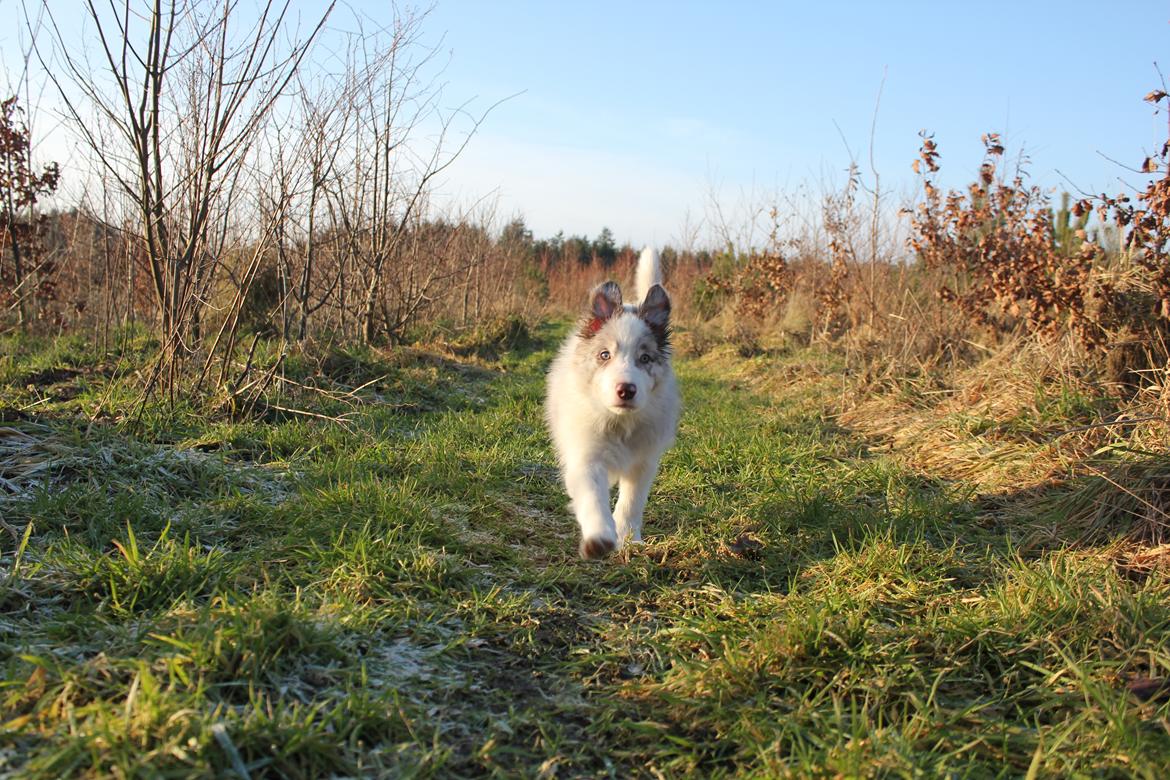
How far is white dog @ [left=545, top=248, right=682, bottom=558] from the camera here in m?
3.54

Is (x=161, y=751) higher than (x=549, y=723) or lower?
higher

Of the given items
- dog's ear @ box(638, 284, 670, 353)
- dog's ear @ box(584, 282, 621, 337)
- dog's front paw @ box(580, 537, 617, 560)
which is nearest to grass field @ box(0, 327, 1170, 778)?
dog's front paw @ box(580, 537, 617, 560)

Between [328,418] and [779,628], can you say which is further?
[328,418]

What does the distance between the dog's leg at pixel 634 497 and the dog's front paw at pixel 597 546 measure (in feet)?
2.02

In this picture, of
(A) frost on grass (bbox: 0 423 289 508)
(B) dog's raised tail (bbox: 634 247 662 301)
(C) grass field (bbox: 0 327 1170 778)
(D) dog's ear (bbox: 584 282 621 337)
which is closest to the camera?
(C) grass field (bbox: 0 327 1170 778)

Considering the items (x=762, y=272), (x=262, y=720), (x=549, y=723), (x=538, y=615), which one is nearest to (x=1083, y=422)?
(x=538, y=615)

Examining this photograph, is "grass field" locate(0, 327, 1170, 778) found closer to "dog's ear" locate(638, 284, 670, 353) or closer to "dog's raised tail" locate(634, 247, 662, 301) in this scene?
"dog's ear" locate(638, 284, 670, 353)

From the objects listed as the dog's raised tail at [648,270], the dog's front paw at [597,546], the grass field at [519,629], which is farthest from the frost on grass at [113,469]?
the dog's raised tail at [648,270]

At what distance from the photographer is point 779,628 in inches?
95.0

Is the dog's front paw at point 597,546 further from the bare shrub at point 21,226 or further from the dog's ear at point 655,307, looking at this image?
the bare shrub at point 21,226

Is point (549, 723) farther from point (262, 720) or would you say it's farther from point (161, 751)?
point (161, 751)

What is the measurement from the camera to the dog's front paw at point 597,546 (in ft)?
10.00

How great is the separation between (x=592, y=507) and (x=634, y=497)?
58cm

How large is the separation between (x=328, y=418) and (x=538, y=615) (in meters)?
3.04
